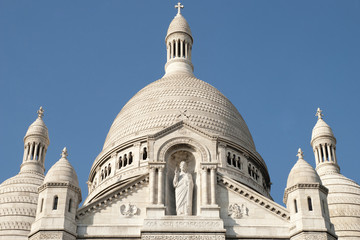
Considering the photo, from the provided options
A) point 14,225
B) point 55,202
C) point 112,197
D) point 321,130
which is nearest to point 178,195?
point 112,197

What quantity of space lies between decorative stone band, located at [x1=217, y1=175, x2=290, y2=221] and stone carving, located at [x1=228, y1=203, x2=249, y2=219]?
608 millimetres

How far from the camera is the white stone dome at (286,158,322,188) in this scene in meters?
36.1

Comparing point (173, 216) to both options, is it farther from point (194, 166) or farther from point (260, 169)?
point (260, 169)

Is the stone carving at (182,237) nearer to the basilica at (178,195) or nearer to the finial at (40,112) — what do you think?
the basilica at (178,195)

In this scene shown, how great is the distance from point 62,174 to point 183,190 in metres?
5.72

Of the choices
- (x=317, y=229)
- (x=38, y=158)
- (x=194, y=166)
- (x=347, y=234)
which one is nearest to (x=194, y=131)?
(x=194, y=166)

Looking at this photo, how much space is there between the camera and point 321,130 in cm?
5122

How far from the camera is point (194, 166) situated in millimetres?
38656

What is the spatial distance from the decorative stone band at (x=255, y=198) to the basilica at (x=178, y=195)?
0.05m

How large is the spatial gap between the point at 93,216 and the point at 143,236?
2.81 m

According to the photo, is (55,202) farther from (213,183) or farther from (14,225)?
(14,225)

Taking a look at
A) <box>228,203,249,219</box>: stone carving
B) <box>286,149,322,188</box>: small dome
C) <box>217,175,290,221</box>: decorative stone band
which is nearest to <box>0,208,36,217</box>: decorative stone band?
<box>217,175,290,221</box>: decorative stone band

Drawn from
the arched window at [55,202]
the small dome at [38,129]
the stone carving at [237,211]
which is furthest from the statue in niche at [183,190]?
the small dome at [38,129]

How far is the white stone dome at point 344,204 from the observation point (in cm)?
4366
